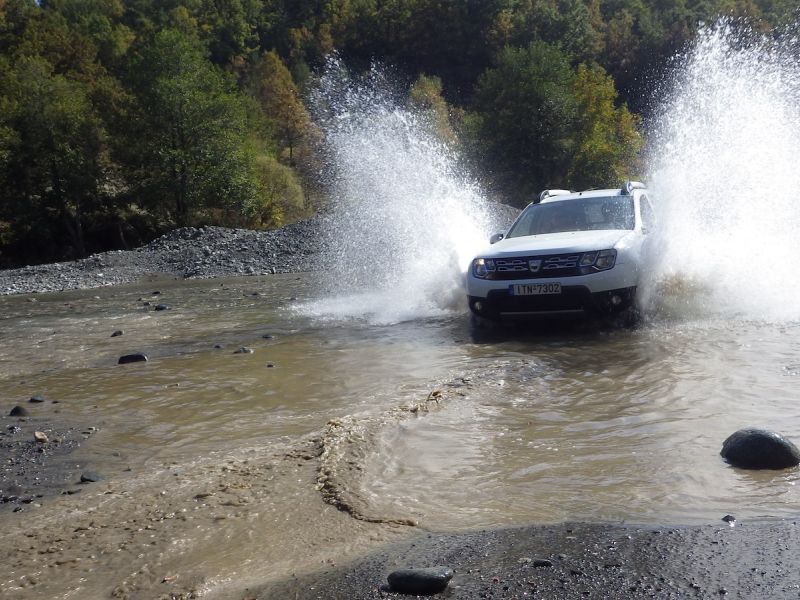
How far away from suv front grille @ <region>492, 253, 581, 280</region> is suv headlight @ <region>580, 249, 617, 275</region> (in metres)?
0.07

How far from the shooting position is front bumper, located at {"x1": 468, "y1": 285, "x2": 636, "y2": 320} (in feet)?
29.1

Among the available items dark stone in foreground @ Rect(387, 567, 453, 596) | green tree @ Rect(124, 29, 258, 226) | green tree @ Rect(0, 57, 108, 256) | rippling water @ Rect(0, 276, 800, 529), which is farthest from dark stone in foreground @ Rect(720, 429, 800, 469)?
green tree @ Rect(0, 57, 108, 256)

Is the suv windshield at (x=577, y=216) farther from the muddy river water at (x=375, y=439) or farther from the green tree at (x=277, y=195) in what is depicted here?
the green tree at (x=277, y=195)

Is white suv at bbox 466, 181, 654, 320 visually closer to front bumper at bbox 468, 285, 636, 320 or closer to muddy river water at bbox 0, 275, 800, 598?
front bumper at bbox 468, 285, 636, 320

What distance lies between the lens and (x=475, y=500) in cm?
435

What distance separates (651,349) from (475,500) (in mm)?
4531

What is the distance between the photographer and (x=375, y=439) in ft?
18.1

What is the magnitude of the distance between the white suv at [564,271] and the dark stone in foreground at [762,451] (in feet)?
14.0

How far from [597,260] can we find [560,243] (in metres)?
0.52

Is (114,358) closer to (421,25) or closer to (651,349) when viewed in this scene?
(651,349)

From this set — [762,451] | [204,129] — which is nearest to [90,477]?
[762,451]

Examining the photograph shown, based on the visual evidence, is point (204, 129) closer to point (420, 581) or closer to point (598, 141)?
point (598, 141)

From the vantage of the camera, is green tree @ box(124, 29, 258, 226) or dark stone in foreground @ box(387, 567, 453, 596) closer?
dark stone in foreground @ box(387, 567, 453, 596)

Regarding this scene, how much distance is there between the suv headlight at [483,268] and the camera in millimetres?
9352
